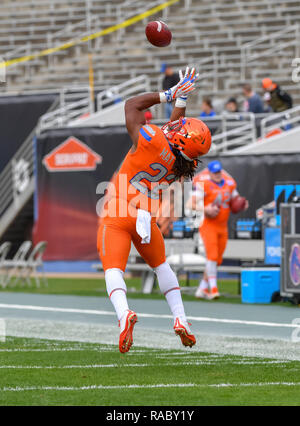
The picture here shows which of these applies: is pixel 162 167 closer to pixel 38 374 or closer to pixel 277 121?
pixel 38 374

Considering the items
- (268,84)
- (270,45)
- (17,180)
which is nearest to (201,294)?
(268,84)

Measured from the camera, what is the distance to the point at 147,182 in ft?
26.7

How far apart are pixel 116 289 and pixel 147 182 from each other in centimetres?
87

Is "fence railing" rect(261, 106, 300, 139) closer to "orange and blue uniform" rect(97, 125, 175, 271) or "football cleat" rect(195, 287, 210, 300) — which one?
"football cleat" rect(195, 287, 210, 300)

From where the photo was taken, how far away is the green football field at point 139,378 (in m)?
6.20

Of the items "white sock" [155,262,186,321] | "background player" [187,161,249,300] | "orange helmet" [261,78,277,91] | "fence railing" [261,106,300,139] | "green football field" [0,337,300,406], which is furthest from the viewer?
"fence railing" [261,106,300,139]

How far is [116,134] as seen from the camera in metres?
23.0

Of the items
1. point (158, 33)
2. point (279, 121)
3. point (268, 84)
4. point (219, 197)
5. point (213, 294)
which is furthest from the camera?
point (279, 121)

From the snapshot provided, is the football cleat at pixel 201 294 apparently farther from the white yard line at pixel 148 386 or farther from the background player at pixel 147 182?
the white yard line at pixel 148 386

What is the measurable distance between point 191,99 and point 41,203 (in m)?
5.20

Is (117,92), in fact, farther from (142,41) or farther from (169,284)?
(169,284)

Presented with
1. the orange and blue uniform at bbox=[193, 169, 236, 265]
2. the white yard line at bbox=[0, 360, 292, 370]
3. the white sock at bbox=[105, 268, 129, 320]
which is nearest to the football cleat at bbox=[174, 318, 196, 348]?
the white yard line at bbox=[0, 360, 292, 370]

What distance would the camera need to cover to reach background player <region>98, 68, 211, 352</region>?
26.1ft

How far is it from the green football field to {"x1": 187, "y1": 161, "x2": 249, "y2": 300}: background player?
241 inches
